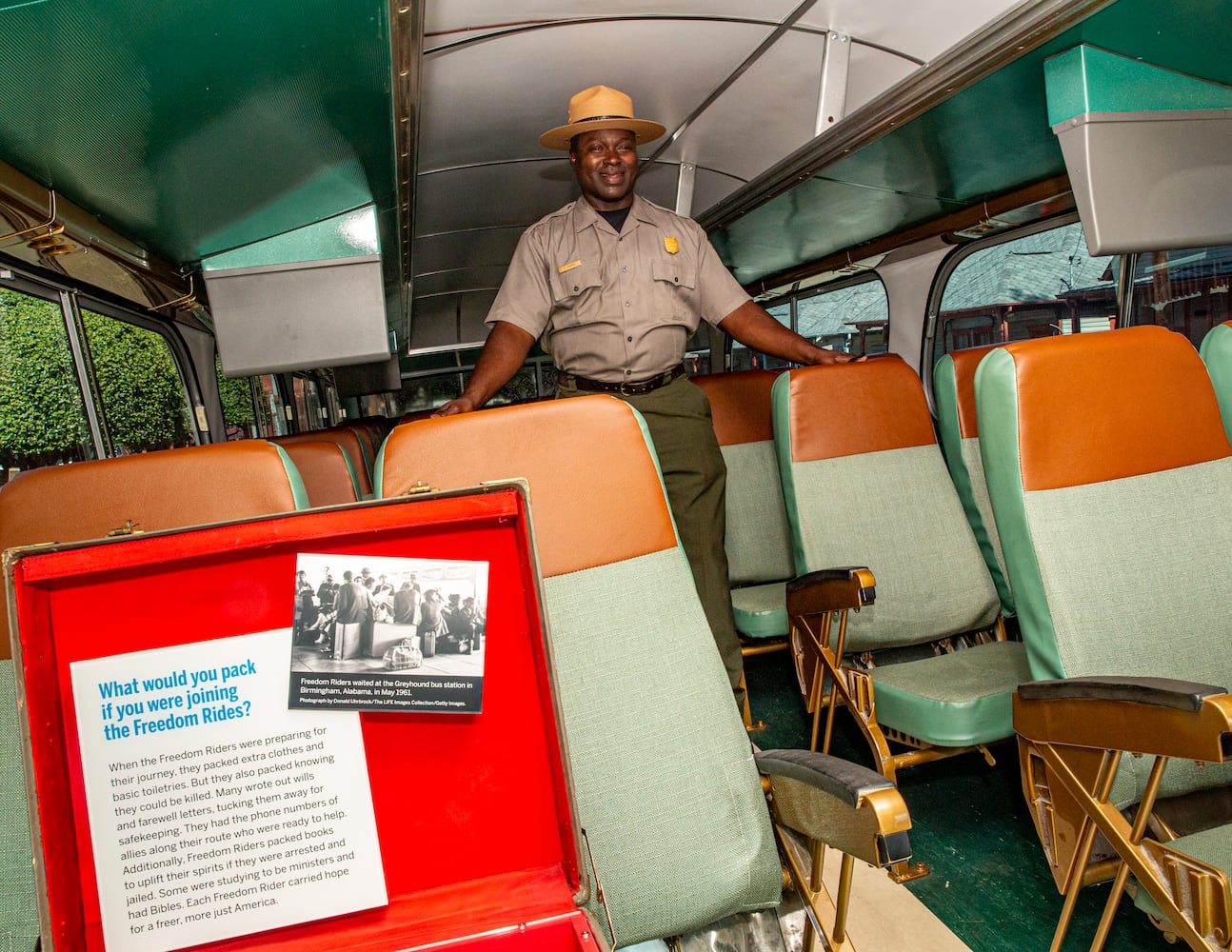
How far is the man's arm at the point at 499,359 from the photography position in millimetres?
2533

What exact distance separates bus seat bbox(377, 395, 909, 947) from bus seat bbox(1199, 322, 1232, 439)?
156 cm

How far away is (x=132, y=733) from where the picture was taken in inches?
41.1

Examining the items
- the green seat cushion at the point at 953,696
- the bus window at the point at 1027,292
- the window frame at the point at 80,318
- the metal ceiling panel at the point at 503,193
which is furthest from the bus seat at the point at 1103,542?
the metal ceiling panel at the point at 503,193

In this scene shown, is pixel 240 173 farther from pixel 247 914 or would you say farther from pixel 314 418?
pixel 314 418

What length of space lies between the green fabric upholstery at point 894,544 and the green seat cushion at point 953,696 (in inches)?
8.3

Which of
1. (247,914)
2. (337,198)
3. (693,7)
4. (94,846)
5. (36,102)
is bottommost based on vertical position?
(247,914)

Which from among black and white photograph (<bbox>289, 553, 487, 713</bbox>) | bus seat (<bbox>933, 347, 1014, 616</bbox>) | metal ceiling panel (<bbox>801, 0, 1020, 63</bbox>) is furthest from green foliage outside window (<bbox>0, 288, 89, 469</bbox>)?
bus seat (<bbox>933, 347, 1014, 616</bbox>)

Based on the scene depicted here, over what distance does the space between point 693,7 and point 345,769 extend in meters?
2.65

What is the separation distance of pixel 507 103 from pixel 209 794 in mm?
3057

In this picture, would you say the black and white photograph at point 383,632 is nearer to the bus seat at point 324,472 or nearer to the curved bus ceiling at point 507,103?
the curved bus ceiling at point 507,103

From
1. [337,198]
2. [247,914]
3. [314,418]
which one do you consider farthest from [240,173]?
[314,418]

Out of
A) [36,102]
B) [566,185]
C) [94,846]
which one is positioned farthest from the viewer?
[566,185]

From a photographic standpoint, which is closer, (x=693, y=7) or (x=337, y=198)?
(x=693, y=7)

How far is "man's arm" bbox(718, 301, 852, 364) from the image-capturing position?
2.90 m
